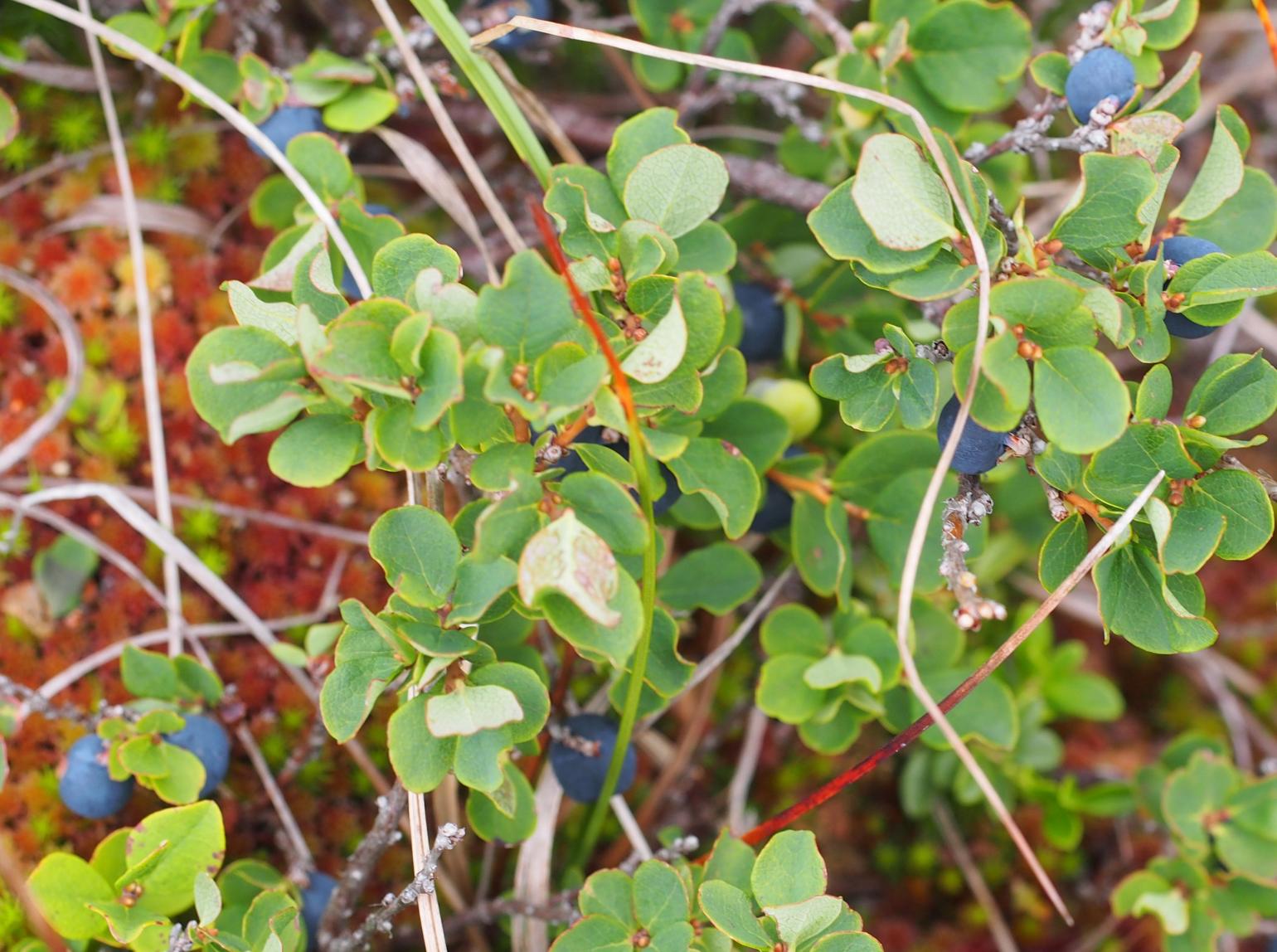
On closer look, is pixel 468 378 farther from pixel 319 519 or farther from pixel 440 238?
pixel 440 238

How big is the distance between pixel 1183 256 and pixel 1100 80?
0.33 m

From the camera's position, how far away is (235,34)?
7.58 feet

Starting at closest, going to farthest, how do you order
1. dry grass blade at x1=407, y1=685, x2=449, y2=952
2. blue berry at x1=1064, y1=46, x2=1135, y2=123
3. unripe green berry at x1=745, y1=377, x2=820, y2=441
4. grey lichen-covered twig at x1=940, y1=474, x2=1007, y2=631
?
grey lichen-covered twig at x1=940, y1=474, x2=1007, y2=631, dry grass blade at x1=407, y1=685, x2=449, y2=952, blue berry at x1=1064, y1=46, x2=1135, y2=123, unripe green berry at x1=745, y1=377, x2=820, y2=441

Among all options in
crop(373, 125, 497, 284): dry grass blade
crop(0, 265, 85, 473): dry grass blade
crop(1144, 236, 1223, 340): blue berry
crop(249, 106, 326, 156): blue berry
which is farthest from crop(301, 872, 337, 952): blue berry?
crop(1144, 236, 1223, 340): blue berry

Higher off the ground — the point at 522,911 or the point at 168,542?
the point at 168,542

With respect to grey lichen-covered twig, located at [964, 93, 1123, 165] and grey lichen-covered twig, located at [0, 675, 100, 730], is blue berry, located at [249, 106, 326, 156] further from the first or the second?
grey lichen-covered twig, located at [964, 93, 1123, 165]

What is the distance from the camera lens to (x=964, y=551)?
1421 millimetres

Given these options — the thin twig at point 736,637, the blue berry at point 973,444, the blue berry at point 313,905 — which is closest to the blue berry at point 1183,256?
the blue berry at point 973,444

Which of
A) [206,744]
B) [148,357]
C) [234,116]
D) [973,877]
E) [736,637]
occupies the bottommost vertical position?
[973,877]

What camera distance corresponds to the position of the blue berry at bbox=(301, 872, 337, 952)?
1.78 metres

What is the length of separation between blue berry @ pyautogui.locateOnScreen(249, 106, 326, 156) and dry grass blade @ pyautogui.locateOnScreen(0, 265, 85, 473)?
1.93 ft

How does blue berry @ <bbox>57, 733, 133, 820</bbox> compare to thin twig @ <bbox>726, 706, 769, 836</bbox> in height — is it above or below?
above

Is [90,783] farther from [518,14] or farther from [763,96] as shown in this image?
[763,96]

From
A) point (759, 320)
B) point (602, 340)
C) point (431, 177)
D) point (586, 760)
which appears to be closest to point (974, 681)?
point (586, 760)
